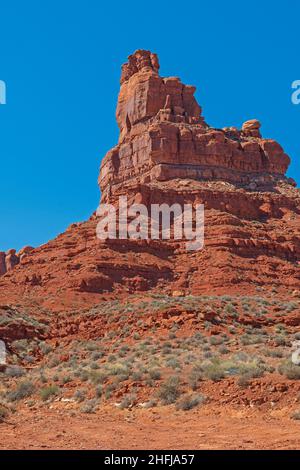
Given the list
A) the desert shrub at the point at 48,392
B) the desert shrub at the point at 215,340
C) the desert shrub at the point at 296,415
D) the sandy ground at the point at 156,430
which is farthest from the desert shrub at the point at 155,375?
the desert shrub at the point at 215,340

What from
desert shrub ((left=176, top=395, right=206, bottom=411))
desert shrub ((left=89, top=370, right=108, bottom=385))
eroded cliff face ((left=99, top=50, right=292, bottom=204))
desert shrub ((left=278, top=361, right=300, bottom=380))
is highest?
eroded cliff face ((left=99, top=50, right=292, bottom=204))

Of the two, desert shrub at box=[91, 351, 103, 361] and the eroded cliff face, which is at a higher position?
the eroded cliff face

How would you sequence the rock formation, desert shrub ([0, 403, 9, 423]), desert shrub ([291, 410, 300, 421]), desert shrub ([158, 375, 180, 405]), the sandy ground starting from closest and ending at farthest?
the sandy ground
desert shrub ([291, 410, 300, 421])
desert shrub ([0, 403, 9, 423])
desert shrub ([158, 375, 180, 405])
the rock formation

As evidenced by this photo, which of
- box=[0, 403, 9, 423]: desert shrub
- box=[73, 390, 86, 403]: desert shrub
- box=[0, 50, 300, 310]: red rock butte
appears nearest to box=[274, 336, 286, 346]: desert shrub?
box=[73, 390, 86, 403]: desert shrub

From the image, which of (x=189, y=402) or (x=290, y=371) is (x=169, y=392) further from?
(x=290, y=371)

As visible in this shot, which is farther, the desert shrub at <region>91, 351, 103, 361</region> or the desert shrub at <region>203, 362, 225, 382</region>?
the desert shrub at <region>91, 351, 103, 361</region>

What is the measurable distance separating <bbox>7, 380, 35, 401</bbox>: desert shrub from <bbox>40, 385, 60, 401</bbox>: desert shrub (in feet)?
3.70

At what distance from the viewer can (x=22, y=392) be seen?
1925cm

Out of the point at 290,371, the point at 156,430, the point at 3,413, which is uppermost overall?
the point at 290,371

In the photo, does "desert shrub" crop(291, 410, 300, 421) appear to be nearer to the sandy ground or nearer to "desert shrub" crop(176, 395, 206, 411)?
the sandy ground

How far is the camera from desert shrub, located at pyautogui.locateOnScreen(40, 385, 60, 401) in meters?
18.1

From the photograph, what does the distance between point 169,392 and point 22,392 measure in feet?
21.2

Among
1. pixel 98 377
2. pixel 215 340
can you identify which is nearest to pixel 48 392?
pixel 98 377

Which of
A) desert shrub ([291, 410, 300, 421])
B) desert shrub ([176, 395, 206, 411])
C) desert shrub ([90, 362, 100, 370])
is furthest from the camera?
desert shrub ([90, 362, 100, 370])
